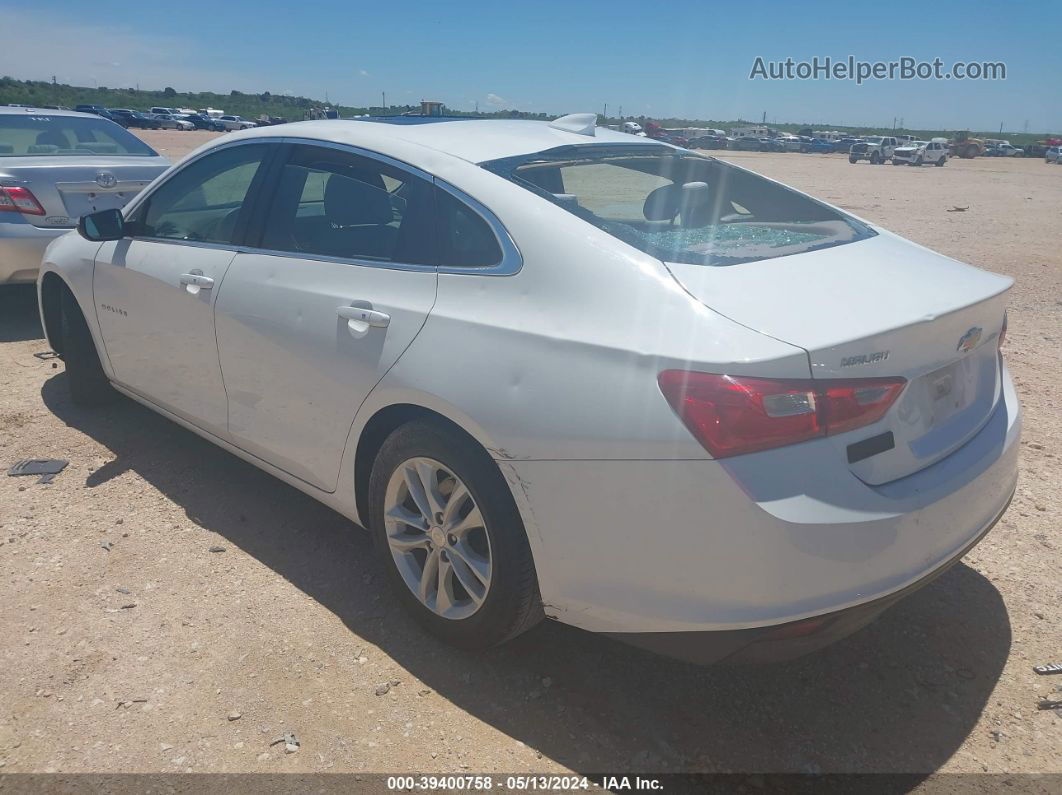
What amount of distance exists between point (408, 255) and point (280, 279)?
0.65m

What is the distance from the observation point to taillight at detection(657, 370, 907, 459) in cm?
201

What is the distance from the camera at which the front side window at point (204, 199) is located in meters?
3.61

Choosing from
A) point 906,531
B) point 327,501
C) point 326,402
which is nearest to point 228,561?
point 327,501

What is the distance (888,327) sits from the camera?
2.18 meters

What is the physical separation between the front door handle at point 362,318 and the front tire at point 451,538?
1.18 feet

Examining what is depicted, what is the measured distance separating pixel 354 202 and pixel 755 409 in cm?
192

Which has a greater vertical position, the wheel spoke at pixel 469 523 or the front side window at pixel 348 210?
the front side window at pixel 348 210

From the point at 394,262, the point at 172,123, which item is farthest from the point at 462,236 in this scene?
the point at 172,123

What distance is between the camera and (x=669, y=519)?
83.2 inches

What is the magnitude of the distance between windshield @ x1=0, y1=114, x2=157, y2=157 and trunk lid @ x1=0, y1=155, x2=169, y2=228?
488mm

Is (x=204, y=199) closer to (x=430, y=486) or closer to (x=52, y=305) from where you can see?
(x=52, y=305)

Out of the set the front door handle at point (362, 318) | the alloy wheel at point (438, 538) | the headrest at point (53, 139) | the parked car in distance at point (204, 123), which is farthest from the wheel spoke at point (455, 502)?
the parked car in distance at point (204, 123)

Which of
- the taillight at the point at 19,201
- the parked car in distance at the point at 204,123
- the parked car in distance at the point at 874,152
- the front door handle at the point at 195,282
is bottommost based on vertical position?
the parked car in distance at the point at 204,123

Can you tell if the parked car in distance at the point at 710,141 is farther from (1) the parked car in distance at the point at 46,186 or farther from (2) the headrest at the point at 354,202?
(2) the headrest at the point at 354,202
